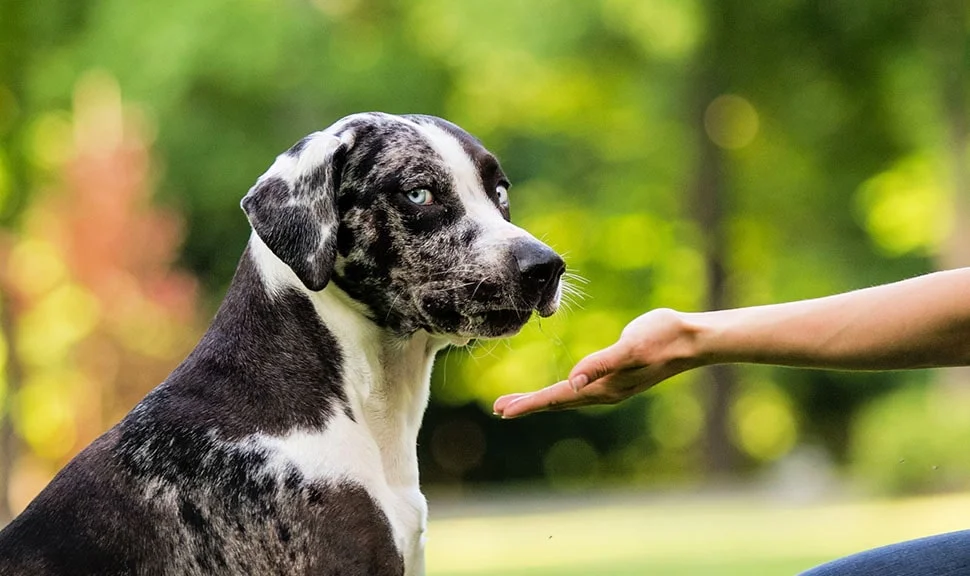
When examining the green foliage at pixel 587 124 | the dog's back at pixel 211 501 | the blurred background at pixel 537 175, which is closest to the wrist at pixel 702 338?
the dog's back at pixel 211 501

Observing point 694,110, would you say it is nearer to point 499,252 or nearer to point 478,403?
point 478,403

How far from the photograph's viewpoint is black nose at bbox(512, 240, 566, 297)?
11.6ft

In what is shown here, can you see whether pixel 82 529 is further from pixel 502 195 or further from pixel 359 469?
pixel 502 195

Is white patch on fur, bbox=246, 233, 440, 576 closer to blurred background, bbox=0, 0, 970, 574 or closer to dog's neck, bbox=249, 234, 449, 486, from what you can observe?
dog's neck, bbox=249, 234, 449, 486

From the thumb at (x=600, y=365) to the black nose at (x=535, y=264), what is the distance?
0.72 ft

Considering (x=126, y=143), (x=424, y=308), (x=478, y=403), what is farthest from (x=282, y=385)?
(x=478, y=403)

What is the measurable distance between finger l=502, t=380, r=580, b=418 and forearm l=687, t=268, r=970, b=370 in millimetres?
355

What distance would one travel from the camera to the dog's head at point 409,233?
3.52 meters

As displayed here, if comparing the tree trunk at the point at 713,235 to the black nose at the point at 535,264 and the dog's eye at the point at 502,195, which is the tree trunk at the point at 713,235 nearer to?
the dog's eye at the point at 502,195

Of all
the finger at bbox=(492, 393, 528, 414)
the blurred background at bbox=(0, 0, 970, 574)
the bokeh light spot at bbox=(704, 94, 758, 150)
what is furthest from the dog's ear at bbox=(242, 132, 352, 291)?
the bokeh light spot at bbox=(704, 94, 758, 150)

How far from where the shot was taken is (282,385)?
11.1ft

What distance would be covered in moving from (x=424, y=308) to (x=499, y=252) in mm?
243

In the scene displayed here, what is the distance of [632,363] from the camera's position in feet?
11.6

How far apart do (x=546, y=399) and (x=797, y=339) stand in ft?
2.21
